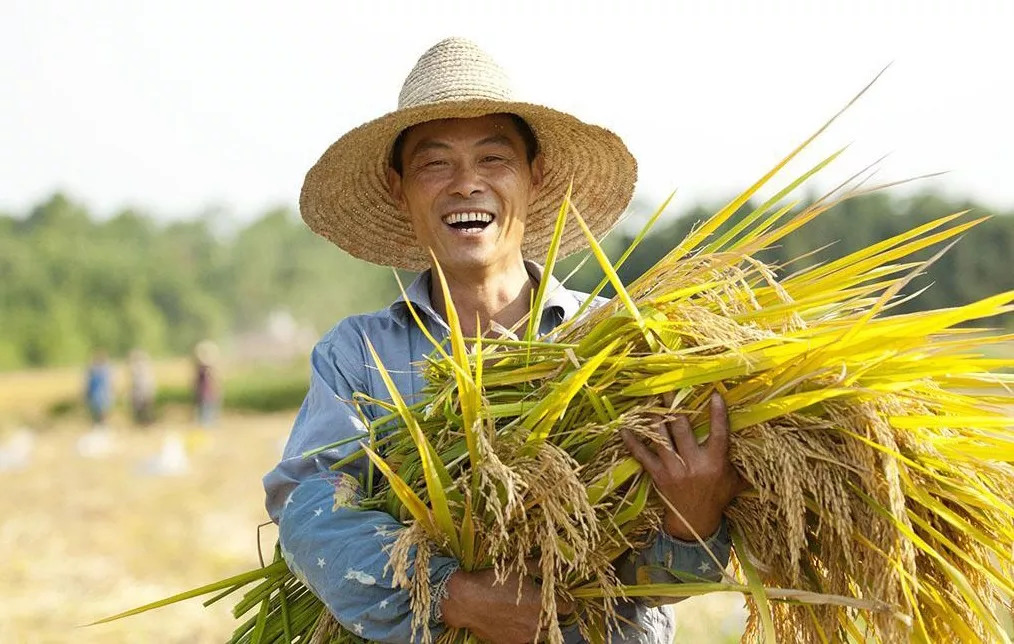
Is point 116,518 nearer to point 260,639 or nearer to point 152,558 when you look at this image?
Answer: point 152,558

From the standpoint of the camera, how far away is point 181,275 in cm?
6084

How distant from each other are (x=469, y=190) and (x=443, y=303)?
0.98 ft

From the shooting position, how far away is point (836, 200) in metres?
1.90

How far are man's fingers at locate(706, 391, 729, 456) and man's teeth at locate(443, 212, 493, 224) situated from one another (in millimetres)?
807

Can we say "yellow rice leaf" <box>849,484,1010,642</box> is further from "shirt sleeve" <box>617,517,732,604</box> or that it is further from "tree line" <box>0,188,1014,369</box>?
"tree line" <box>0,188,1014,369</box>

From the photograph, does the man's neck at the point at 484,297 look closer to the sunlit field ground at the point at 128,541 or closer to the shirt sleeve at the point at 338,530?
the shirt sleeve at the point at 338,530

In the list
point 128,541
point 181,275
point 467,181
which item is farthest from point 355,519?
point 181,275

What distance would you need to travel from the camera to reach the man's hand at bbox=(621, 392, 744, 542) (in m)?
1.77

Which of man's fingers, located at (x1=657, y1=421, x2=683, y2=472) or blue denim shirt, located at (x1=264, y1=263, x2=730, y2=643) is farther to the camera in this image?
blue denim shirt, located at (x1=264, y1=263, x2=730, y2=643)

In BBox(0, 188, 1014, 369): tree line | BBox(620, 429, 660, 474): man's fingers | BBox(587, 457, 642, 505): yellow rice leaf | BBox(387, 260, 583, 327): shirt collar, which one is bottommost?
BBox(587, 457, 642, 505): yellow rice leaf

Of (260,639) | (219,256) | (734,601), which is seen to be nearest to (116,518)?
(734,601)

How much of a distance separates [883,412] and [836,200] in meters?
0.40

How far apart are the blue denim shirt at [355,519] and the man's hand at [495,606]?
0.13ft

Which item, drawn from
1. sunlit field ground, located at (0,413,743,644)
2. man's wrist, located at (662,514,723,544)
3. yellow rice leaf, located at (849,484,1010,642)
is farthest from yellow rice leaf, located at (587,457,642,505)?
sunlit field ground, located at (0,413,743,644)
